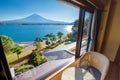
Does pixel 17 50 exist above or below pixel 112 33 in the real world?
below

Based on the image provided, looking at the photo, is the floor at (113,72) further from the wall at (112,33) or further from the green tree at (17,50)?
the green tree at (17,50)

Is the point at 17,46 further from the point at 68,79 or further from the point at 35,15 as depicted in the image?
the point at 68,79

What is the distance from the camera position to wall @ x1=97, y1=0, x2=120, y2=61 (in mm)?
2415

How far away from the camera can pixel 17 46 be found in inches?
77.9

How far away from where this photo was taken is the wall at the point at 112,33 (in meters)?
2.41

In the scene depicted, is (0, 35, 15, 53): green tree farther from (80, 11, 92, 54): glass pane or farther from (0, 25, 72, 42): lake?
(80, 11, 92, 54): glass pane

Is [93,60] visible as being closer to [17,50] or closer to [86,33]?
[86,33]

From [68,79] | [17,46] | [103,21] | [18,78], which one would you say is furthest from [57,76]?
[103,21]

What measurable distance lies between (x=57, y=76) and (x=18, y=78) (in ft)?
2.42

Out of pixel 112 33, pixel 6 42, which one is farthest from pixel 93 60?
pixel 6 42

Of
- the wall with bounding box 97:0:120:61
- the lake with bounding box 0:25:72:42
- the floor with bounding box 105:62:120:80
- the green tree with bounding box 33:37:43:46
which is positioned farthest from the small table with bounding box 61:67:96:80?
the wall with bounding box 97:0:120:61

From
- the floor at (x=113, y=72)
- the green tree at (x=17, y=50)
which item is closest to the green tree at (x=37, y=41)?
the green tree at (x=17, y=50)

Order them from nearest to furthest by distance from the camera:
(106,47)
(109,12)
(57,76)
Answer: (57,76)
(109,12)
(106,47)

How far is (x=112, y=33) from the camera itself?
101 inches
